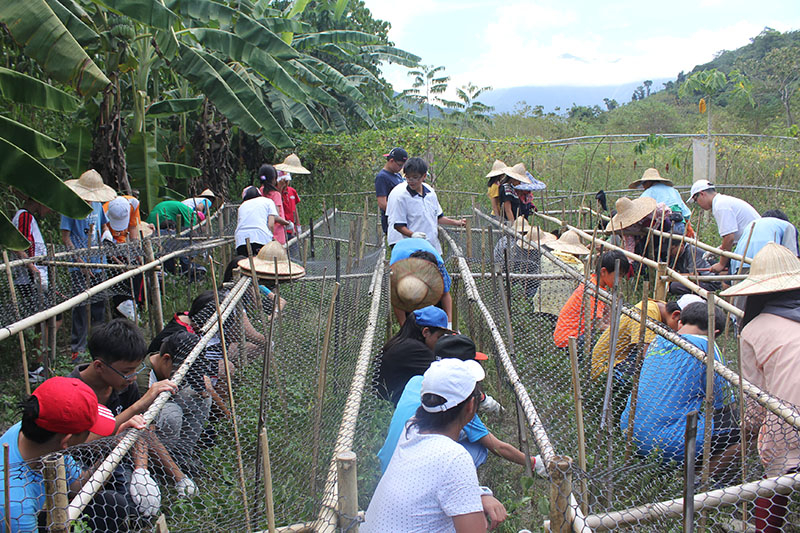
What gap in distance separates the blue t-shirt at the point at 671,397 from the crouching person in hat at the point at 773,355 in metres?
0.21

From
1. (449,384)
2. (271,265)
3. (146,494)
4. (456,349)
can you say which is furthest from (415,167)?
(146,494)

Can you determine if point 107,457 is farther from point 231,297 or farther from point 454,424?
point 231,297

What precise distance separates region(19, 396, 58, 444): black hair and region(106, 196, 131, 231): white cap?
11.8ft

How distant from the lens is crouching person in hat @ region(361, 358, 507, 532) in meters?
1.98

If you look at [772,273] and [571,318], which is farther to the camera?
[571,318]

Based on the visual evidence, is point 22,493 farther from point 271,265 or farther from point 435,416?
point 271,265

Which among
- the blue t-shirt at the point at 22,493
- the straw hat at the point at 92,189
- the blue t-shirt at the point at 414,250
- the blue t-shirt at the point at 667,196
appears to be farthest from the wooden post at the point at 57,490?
the blue t-shirt at the point at 667,196

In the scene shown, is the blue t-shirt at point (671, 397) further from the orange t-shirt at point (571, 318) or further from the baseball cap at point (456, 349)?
the orange t-shirt at point (571, 318)

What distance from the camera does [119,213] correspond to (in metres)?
5.45

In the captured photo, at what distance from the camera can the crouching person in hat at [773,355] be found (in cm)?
221

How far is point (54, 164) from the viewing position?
7230mm

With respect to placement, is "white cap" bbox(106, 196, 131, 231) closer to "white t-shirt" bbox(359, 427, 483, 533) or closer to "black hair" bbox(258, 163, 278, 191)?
"black hair" bbox(258, 163, 278, 191)

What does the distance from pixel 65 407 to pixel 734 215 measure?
5.03 m

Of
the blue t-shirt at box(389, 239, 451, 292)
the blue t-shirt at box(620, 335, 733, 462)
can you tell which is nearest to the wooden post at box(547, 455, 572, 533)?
the blue t-shirt at box(620, 335, 733, 462)
